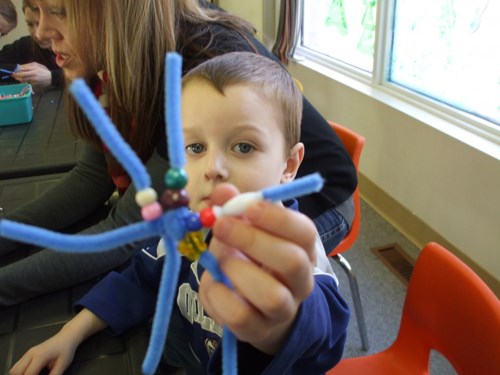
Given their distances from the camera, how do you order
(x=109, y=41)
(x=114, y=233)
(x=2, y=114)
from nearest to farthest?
(x=114, y=233), (x=109, y=41), (x=2, y=114)

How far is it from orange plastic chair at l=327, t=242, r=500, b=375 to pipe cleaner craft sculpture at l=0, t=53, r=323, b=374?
0.51 m

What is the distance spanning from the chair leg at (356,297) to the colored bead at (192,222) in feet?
3.22

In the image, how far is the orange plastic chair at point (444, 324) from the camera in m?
0.65

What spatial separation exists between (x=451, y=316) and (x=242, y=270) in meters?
0.55

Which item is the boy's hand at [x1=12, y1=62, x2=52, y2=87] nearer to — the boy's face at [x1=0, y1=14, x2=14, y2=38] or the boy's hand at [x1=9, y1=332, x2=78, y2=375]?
the boy's face at [x1=0, y1=14, x2=14, y2=38]

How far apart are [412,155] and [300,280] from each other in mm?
1718

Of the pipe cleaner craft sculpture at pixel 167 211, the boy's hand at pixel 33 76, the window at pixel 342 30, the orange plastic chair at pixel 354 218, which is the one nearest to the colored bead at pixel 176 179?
the pipe cleaner craft sculpture at pixel 167 211

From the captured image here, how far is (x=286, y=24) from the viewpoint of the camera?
Result: 2.96 meters

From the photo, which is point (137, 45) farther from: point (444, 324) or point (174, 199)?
point (444, 324)

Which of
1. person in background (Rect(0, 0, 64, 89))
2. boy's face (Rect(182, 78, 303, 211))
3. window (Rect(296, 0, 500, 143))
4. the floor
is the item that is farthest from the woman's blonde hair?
window (Rect(296, 0, 500, 143))

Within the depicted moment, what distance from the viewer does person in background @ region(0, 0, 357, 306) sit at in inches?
28.6

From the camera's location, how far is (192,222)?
0.98ft

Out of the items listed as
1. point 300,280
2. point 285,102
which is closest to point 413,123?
point 285,102

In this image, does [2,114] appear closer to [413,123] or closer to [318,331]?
[318,331]
